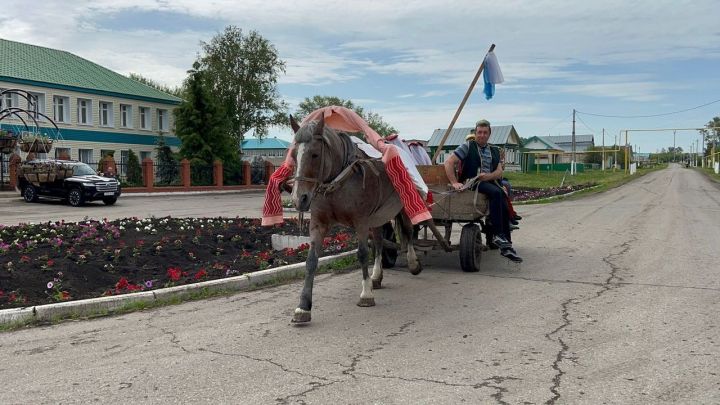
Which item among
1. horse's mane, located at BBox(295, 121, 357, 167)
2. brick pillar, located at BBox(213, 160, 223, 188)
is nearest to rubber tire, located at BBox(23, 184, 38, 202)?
brick pillar, located at BBox(213, 160, 223, 188)

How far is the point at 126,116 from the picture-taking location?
147 ft

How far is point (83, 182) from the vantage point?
24.3 m

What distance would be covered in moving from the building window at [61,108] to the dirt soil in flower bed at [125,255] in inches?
1229

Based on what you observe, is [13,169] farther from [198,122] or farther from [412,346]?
[412,346]

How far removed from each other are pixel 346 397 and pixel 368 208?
2757 mm

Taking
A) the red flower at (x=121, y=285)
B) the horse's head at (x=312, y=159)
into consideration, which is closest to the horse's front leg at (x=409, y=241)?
the horse's head at (x=312, y=159)

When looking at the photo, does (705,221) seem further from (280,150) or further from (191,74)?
(280,150)

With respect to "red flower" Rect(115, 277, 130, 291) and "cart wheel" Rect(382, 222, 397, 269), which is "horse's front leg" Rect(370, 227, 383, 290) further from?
"red flower" Rect(115, 277, 130, 291)

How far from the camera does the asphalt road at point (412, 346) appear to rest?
4.12 meters

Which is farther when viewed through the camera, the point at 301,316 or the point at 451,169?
the point at 451,169

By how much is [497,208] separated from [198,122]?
3351 cm

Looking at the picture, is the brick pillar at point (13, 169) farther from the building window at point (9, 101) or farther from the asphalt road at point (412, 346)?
the asphalt road at point (412, 346)

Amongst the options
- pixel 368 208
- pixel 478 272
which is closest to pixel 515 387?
pixel 368 208

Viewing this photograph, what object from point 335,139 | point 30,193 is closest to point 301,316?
point 335,139
